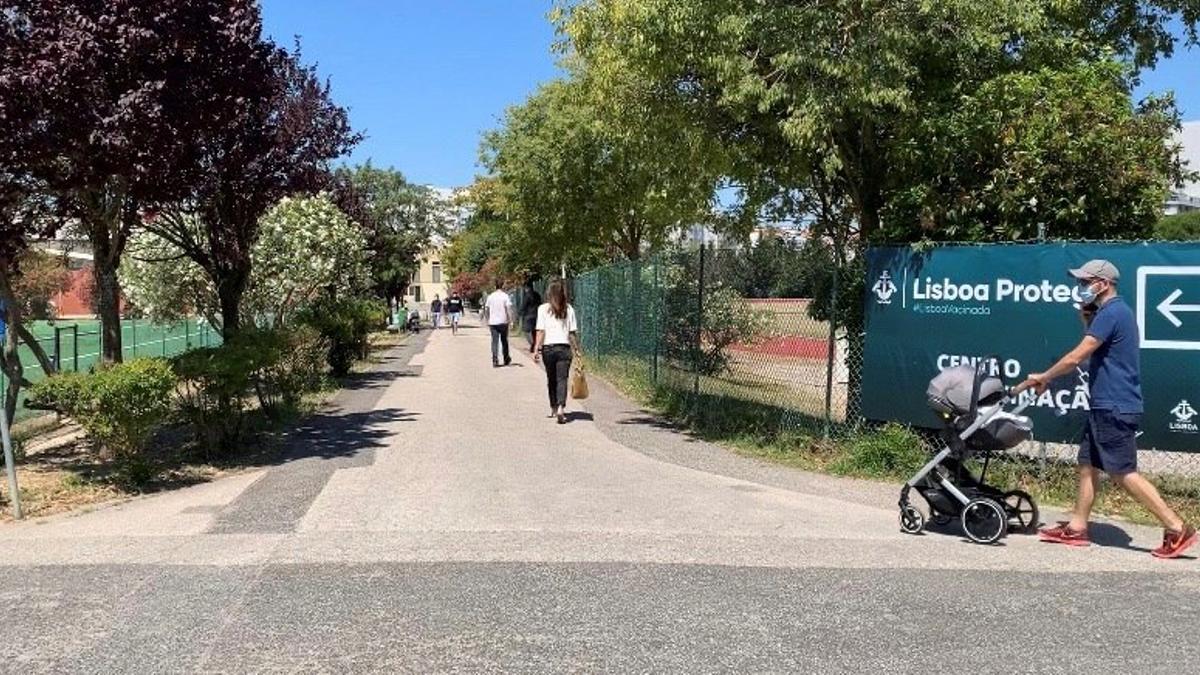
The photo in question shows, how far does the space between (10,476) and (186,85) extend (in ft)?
11.6

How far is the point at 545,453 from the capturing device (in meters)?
10.2

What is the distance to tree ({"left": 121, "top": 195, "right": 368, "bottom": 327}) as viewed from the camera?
20250 mm

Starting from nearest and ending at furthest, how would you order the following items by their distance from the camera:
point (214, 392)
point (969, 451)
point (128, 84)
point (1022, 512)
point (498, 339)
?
point (969, 451) < point (1022, 512) < point (128, 84) < point (214, 392) < point (498, 339)

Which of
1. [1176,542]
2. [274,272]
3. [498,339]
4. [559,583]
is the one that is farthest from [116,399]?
[498,339]

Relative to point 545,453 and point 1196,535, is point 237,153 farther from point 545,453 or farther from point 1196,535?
point 1196,535

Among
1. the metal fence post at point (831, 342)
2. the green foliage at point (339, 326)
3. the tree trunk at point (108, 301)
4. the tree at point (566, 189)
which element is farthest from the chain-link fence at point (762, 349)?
the tree trunk at point (108, 301)

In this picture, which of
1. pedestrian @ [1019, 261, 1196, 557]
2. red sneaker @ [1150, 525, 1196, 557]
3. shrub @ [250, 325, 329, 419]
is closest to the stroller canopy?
pedestrian @ [1019, 261, 1196, 557]

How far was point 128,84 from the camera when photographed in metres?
8.72

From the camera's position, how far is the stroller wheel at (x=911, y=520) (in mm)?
6762

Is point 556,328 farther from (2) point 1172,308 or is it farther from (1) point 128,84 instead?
(2) point 1172,308

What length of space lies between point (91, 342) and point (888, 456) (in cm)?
1680

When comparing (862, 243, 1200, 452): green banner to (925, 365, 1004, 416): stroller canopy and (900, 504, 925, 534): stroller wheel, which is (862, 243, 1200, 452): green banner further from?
(900, 504, 925, 534): stroller wheel

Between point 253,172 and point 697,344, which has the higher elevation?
point 253,172

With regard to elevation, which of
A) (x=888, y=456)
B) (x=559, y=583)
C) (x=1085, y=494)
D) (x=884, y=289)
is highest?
(x=884, y=289)
